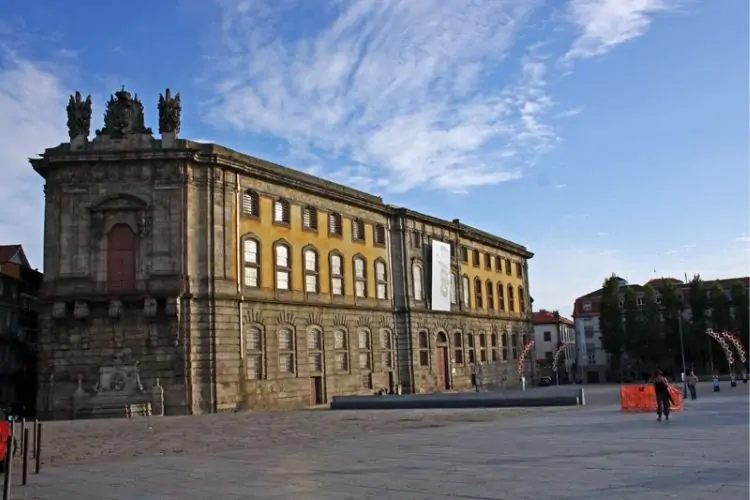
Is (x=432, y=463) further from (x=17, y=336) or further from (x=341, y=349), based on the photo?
(x=17, y=336)

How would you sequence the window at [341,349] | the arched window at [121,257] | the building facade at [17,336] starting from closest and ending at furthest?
the arched window at [121,257]
the window at [341,349]
the building facade at [17,336]

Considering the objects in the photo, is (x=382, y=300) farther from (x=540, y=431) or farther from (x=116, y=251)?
(x=540, y=431)

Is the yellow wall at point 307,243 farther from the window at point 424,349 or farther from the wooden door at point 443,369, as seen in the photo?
the wooden door at point 443,369

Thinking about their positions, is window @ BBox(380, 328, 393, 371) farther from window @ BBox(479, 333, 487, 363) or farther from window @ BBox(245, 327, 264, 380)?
window @ BBox(479, 333, 487, 363)

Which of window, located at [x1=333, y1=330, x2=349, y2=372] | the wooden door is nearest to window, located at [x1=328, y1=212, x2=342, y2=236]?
window, located at [x1=333, y1=330, x2=349, y2=372]

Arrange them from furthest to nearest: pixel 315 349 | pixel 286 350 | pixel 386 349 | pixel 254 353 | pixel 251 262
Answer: pixel 386 349 < pixel 315 349 < pixel 286 350 < pixel 251 262 < pixel 254 353

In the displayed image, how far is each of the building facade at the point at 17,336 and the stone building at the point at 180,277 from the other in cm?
1380

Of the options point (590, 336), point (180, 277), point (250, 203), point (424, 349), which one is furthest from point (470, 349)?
point (590, 336)

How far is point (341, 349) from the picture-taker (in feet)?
152

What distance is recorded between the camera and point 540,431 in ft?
65.8

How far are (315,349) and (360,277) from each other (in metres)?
7.29

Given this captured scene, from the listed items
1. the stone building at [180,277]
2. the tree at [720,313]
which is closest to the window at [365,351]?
the stone building at [180,277]

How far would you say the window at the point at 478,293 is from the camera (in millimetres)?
65312

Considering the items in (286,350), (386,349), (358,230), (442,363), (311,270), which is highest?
(358,230)
